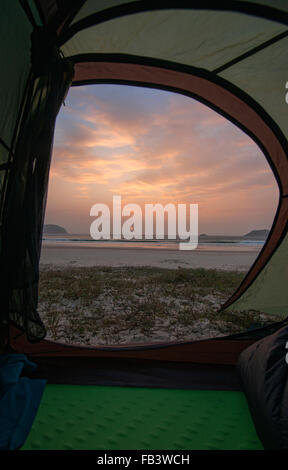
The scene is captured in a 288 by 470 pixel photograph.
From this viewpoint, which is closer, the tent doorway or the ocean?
the tent doorway

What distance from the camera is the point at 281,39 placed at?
1598 millimetres

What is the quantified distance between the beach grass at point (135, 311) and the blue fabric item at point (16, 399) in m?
1.26

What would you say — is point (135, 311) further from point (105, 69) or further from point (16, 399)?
point (105, 69)

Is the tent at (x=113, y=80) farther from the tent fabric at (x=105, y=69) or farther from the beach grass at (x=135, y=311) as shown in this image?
the beach grass at (x=135, y=311)

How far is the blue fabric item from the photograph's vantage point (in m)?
0.97

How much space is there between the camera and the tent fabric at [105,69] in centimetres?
131

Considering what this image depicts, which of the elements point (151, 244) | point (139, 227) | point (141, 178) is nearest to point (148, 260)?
point (141, 178)

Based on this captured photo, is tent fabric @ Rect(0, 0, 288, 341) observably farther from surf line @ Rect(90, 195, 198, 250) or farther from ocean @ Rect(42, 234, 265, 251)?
surf line @ Rect(90, 195, 198, 250)

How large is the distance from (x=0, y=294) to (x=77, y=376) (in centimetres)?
65

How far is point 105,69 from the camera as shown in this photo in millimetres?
1786

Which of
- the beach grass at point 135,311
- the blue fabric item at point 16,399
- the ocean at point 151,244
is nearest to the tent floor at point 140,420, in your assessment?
the blue fabric item at point 16,399

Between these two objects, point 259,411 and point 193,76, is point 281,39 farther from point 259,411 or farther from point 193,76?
point 259,411

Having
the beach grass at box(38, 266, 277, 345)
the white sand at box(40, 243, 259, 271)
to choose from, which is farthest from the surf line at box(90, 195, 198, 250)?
the beach grass at box(38, 266, 277, 345)
